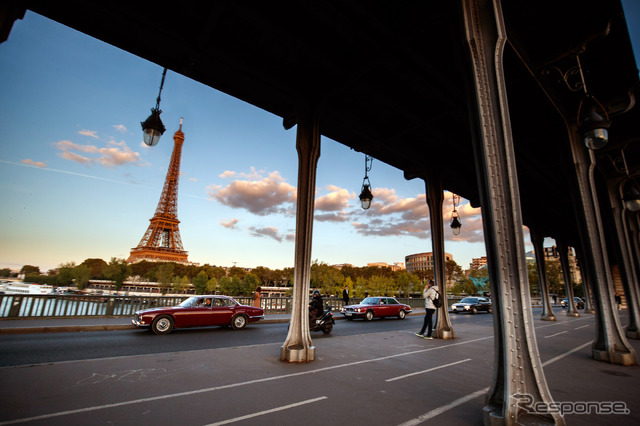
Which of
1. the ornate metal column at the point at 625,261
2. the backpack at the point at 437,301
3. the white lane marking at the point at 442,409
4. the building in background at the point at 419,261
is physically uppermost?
the building in background at the point at 419,261

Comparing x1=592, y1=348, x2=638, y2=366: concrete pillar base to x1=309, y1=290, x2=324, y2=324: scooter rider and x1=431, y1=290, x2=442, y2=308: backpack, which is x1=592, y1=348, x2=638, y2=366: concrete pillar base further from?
x1=309, y1=290, x2=324, y2=324: scooter rider

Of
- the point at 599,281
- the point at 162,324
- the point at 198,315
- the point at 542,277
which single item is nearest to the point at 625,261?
the point at 599,281

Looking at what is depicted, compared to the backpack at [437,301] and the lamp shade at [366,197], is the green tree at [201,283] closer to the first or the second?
the backpack at [437,301]

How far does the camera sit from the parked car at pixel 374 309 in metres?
17.8

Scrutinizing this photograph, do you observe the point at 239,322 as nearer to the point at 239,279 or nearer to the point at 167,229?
the point at 239,279

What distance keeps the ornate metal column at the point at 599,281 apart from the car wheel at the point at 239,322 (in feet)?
38.3

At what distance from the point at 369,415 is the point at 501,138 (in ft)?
12.8

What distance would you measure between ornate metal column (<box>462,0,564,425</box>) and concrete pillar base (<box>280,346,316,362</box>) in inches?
160

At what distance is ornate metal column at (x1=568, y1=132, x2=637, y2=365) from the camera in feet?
22.4

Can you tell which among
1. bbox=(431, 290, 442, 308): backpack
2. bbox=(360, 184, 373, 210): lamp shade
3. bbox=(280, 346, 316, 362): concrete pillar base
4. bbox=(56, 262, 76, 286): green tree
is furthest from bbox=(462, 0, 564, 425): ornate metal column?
bbox=(56, 262, 76, 286): green tree

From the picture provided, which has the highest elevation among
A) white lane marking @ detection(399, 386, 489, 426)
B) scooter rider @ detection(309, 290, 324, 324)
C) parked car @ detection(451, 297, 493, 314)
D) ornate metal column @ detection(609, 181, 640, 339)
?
ornate metal column @ detection(609, 181, 640, 339)

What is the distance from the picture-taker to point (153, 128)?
5988 mm

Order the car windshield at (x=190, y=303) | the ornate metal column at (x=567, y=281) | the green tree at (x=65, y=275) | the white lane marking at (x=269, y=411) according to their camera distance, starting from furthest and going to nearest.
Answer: the green tree at (x=65, y=275), the ornate metal column at (x=567, y=281), the car windshield at (x=190, y=303), the white lane marking at (x=269, y=411)

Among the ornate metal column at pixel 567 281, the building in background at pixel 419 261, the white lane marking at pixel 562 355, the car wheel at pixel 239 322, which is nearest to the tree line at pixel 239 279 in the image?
the ornate metal column at pixel 567 281
